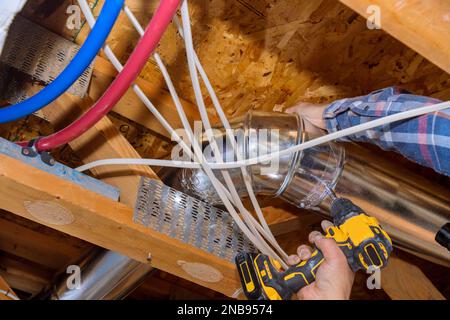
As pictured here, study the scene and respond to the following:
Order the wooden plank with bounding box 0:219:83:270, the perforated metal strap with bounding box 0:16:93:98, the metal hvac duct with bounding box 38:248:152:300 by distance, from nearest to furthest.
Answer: the perforated metal strap with bounding box 0:16:93:98
the metal hvac duct with bounding box 38:248:152:300
the wooden plank with bounding box 0:219:83:270

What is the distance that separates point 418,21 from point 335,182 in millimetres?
438

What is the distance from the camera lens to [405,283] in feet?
4.85

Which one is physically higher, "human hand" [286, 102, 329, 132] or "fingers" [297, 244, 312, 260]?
"human hand" [286, 102, 329, 132]

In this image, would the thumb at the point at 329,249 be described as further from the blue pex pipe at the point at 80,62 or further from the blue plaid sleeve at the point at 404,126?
the blue pex pipe at the point at 80,62

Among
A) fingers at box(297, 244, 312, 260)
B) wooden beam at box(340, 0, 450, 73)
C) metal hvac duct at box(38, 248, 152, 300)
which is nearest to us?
wooden beam at box(340, 0, 450, 73)

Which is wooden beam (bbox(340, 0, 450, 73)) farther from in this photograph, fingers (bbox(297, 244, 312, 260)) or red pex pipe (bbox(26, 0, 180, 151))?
fingers (bbox(297, 244, 312, 260))

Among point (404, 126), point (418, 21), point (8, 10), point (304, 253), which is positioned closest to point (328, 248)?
point (304, 253)

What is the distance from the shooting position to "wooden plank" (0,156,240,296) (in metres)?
0.93

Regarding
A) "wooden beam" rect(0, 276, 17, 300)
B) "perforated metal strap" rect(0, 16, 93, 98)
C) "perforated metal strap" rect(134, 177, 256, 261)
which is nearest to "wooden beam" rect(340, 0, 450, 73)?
"perforated metal strap" rect(134, 177, 256, 261)

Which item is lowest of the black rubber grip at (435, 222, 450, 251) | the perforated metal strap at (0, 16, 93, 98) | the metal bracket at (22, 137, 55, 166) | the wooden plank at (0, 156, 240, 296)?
the black rubber grip at (435, 222, 450, 251)

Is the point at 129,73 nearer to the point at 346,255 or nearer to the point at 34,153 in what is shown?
the point at 34,153

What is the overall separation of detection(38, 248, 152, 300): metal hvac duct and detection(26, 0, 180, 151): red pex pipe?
49 cm

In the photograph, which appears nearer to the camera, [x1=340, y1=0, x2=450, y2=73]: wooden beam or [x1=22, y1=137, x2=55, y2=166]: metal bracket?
[x1=340, y1=0, x2=450, y2=73]: wooden beam

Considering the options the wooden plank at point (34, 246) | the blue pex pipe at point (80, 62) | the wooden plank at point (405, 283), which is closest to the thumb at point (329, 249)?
the blue pex pipe at point (80, 62)
